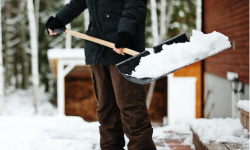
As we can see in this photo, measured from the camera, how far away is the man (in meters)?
1.46

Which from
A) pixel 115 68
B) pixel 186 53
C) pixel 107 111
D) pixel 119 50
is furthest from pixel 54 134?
pixel 186 53

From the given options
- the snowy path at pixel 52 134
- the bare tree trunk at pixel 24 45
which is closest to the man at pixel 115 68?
the snowy path at pixel 52 134

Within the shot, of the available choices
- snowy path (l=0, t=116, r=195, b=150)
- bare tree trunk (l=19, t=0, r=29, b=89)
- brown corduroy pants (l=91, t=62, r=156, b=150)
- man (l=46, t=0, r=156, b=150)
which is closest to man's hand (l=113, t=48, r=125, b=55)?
man (l=46, t=0, r=156, b=150)

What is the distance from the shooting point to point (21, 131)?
6.50ft

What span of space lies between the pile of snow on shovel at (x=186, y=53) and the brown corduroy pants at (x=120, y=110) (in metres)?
0.23

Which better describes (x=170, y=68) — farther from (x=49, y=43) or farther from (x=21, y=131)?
(x=49, y=43)

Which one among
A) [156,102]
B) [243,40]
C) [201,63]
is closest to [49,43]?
[156,102]

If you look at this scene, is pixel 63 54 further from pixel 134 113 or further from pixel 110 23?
pixel 134 113

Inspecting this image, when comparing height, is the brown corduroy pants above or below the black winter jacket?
below

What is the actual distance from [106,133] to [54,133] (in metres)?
0.87

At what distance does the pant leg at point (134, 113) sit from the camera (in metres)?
1.45

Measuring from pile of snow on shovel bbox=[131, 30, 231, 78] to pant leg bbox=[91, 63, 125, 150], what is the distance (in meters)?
0.41

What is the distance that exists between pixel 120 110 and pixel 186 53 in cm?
61

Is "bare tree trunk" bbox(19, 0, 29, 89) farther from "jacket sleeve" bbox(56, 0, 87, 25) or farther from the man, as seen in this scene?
the man
